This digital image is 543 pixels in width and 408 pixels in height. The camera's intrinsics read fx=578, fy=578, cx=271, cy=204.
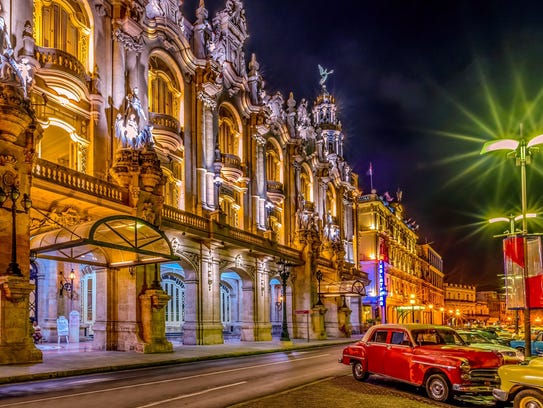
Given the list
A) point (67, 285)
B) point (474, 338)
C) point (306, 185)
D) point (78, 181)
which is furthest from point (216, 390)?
point (306, 185)

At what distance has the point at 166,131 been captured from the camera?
105 feet

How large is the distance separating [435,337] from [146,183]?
1710cm

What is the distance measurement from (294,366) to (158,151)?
53.9 feet

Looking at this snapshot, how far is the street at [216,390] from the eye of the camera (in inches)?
477

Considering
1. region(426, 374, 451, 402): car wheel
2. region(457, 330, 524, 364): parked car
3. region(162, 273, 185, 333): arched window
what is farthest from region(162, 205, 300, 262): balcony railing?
region(426, 374, 451, 402): car wheel

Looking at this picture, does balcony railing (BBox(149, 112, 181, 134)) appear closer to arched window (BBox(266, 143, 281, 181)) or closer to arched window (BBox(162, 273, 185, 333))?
arched window (BBox(162, 273, 185, 333))

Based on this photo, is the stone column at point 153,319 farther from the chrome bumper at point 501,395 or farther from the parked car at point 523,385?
the parked car at point 523,385

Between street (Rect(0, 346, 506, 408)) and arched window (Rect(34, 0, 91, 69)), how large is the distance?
16105mm

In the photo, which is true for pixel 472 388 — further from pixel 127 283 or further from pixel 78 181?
pixel 127 283

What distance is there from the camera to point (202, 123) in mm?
36812

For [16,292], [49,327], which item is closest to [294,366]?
[16,292]

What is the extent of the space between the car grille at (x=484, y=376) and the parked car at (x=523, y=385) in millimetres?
1717

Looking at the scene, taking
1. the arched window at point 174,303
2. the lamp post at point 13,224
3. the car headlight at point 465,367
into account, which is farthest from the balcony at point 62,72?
the car headlight at point 465,367

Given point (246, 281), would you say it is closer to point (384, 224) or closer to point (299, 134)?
point (299, 134)
